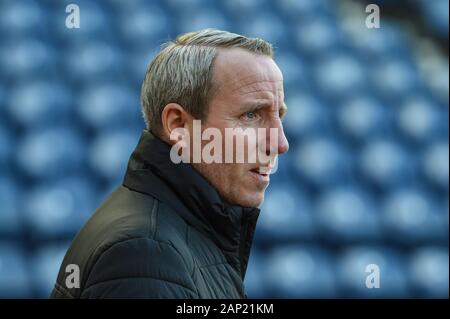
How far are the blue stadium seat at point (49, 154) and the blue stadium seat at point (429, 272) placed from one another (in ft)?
3.53

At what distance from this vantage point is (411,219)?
236 centimetres

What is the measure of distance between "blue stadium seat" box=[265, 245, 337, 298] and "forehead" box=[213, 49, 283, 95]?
4.78 feet

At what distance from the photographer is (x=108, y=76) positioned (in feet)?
8.07

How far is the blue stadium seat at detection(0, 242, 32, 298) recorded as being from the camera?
2026mm

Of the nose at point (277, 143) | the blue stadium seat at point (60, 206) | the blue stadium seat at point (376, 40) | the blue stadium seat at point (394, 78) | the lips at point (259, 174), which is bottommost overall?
the blue stadium seat at point (60, 206)

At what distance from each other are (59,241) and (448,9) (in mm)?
1795

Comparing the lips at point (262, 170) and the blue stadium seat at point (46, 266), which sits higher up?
the lips at point (262, 170)

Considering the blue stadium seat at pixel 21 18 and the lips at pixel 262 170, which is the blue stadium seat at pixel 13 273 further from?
the lips at pixel 262 170

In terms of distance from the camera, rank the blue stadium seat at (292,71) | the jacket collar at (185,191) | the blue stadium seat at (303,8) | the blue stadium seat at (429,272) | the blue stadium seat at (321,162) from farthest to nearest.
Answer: the blue stadium seat at (303,8) < the blue stadium seat at (292,71) < the blue stadium seat at (321,162) < the blue stadium seat at (429,272) < the jacket collar at (185,191)

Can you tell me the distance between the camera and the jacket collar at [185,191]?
708 mm

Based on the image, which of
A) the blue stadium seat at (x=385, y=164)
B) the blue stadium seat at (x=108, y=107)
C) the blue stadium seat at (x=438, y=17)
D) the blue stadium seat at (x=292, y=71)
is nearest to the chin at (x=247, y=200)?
the blue stadium seat at (x=108, y=107)

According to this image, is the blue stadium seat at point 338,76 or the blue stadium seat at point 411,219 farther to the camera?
the blue stadium seat at point 338,76

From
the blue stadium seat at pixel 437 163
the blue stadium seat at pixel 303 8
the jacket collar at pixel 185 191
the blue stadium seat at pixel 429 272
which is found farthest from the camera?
the blue stadium seat at pixel 303 8
